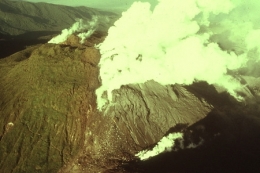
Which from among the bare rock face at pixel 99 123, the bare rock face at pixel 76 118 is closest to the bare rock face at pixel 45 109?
the bare rock face at pixel 76 118

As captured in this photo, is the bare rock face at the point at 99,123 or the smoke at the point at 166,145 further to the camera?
the bare rock face at the point at 99,123

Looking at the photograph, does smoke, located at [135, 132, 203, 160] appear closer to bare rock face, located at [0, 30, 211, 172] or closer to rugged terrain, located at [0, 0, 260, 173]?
rugged terrain, located at [0, 0, 260, 173]

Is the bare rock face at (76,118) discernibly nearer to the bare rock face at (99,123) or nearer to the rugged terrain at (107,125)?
the bare rock face at (99,123)

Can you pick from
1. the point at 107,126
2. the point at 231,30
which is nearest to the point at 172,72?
the point at 107,126

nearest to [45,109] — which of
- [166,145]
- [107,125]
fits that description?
[107,125]

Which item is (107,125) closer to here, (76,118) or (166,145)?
(76,118)

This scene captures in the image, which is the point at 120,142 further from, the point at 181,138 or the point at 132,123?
the point at 181,138

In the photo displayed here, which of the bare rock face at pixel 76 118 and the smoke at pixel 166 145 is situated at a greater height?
the bare rock face at pixel 76 118
